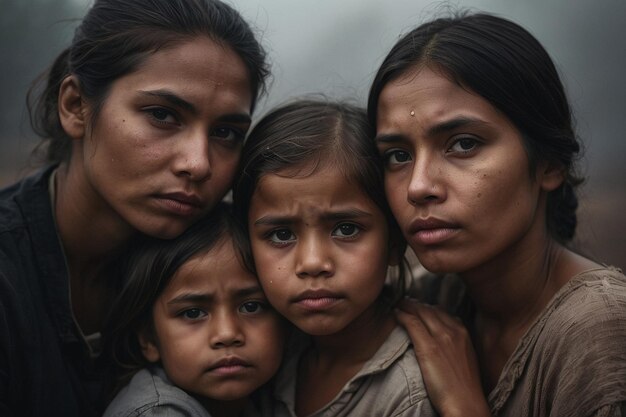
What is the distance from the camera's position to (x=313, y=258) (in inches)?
77.7

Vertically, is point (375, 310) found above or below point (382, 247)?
below

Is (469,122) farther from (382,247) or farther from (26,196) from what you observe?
(26,196)

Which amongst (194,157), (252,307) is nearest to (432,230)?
(252,307)

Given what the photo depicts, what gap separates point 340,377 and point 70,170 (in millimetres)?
1230

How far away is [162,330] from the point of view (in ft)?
7.14

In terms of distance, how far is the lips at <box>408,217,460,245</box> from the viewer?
1.90 meters

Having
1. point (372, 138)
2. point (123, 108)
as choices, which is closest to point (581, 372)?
point (372, 138)

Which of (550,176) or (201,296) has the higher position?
(550,176)

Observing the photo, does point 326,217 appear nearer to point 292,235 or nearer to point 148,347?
point 292,235

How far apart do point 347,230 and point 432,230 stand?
11.0 inches

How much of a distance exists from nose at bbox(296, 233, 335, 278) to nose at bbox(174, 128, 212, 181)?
1.25ft

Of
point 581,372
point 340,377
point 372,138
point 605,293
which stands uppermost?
point 372,138

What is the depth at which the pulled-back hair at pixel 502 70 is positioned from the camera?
1.92 m

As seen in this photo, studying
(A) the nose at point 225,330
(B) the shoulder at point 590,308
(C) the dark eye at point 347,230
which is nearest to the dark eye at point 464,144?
(C) the dark eye at point 347,230
